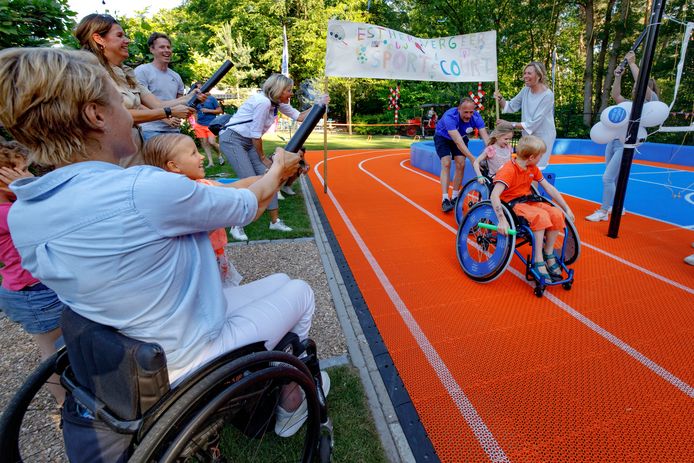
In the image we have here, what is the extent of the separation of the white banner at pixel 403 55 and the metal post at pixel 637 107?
8.88 feet

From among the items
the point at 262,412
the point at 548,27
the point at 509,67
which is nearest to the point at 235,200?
the point at 262,412

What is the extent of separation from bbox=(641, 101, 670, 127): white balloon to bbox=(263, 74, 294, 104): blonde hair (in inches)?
178

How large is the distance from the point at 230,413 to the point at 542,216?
9.80 ft

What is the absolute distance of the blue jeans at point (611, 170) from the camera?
5.08 metres

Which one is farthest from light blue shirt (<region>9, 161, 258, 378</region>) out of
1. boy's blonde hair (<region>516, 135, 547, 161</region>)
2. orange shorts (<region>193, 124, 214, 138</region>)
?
orange shorts (<region>193, 124, 214, 138</region>)

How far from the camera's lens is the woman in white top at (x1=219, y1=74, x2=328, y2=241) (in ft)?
13.6

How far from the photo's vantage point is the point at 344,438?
1.90 m

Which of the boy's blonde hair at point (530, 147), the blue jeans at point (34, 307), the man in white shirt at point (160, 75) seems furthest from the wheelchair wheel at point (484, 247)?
the man in white shirt at point (160, 75)

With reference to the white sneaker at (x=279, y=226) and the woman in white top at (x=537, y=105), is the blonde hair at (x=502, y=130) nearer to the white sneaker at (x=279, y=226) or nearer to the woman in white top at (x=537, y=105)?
the woman in white top at (x=537, y=105)

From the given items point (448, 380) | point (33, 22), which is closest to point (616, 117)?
point (448, 380)

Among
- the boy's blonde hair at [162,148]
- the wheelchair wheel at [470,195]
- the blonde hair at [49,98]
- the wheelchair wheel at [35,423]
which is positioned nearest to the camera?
the blonde hair at [49,98]

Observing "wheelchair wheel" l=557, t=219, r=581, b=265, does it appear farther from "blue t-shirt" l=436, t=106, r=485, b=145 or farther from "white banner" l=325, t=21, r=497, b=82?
"white banner" l=325, t=21, r=497, b=82

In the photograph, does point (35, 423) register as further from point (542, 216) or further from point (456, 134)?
point (456, 134)

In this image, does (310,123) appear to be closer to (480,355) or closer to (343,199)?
(480,355)
